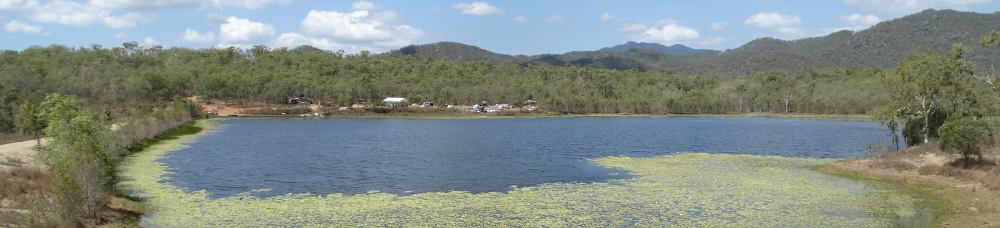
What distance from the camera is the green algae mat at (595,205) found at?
32.0m

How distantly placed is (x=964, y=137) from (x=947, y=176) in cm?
267

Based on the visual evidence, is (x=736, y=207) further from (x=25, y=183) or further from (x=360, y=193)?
(x=25, y=183)

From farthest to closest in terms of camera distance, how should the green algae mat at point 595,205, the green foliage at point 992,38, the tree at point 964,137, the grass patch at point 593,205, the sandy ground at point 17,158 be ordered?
the green foliage at point 992,38
the tree at point 964,137
the sandy ground at point 17,158
the grass patch at point 593,205
the green algae mat at point 595,205

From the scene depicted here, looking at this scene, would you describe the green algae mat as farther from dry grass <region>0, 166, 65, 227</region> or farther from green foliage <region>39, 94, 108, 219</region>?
dry grass <region>0, 166, 65, 227</region>

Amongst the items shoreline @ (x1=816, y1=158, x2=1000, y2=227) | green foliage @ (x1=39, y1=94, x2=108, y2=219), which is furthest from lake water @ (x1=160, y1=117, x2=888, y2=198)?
shoreline @ (x1=816, y1=158, x2=1000, y2=227)

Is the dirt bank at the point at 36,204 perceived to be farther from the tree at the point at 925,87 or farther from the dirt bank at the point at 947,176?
the tree at the point at 925,87

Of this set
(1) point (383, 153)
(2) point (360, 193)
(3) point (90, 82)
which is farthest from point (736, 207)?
(3) point (90, 82)

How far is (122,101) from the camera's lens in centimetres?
18238

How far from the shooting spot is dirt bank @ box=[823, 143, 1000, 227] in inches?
1264

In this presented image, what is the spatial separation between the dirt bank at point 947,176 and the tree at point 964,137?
3.33ft

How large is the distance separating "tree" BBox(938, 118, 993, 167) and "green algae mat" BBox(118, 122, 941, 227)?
188 inches

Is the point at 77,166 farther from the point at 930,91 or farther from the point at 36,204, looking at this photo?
the point at 930,91

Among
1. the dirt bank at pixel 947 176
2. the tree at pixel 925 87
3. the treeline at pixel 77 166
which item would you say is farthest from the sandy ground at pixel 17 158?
the tree at pixel 925 87

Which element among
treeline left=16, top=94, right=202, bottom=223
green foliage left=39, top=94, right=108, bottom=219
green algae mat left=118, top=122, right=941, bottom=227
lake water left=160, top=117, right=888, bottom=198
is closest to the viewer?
treeline left=16, top=94, right=202, bottom=223
